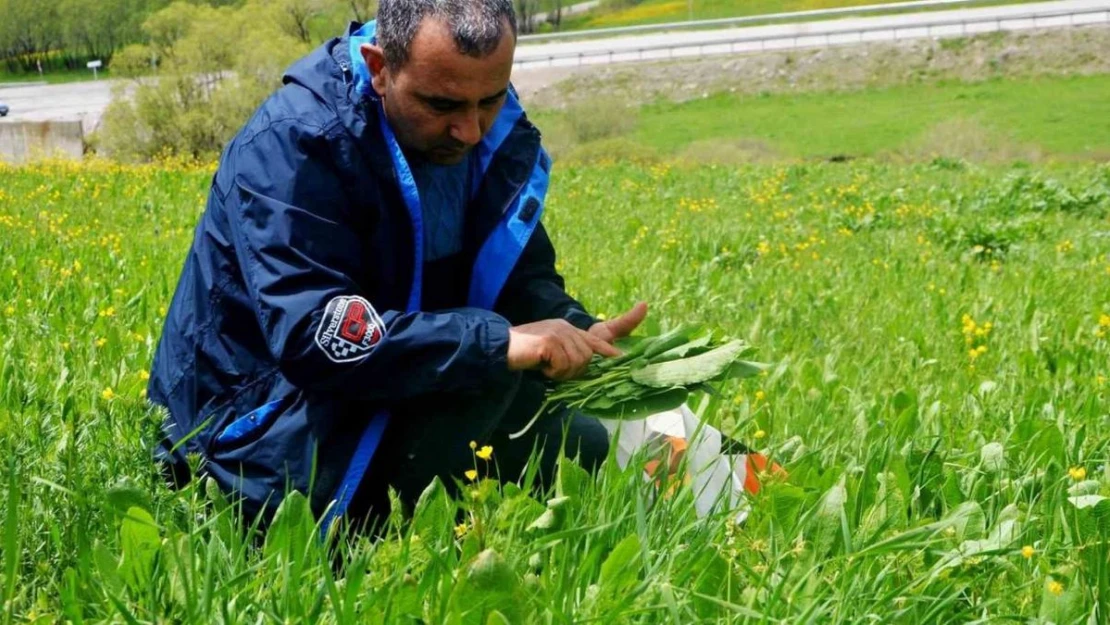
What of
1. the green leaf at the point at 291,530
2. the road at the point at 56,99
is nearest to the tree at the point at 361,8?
the green leaf at the point at 291,530

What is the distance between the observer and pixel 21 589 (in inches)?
95.2

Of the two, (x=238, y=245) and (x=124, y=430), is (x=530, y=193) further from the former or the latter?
(x=124, y=430)

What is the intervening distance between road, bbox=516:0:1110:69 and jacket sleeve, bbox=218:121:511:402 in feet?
176

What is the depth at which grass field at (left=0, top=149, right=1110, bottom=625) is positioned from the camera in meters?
2.26

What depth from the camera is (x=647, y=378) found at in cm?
320

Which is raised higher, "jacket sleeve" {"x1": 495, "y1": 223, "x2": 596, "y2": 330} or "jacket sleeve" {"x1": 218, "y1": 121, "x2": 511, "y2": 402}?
"jacket sleeve" {"x1": 218, "y1": 121, "x2": 511, "y2": 402}

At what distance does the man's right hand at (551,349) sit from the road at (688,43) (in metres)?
48.4

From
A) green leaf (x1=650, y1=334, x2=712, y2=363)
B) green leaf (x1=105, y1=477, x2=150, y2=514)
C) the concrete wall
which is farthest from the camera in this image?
the concrete wall

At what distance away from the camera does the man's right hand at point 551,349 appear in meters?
2.94

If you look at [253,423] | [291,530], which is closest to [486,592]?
[291,530]

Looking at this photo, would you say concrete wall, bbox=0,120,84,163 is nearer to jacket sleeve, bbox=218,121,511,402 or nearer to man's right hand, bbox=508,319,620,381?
jacket sleeve, bbox=218,121,511,402

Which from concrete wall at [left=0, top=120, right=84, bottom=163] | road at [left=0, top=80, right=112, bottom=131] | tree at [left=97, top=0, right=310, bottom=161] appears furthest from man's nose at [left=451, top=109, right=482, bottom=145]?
road at [left=0, top=80, right=112, bottom=131]

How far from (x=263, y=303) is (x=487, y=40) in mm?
741

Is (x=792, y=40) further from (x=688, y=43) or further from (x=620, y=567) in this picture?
(x=620, y=567)
